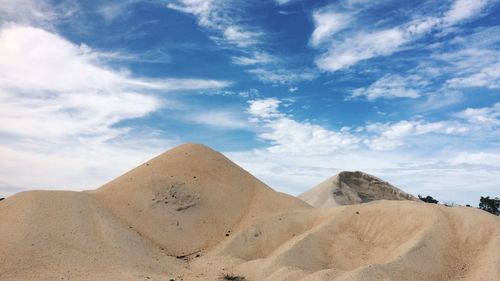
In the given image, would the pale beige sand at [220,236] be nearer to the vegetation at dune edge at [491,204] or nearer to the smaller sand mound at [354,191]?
the smaller sand mound at [354,191]

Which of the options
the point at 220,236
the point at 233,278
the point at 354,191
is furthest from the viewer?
the point at 354,191

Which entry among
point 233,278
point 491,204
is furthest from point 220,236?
point 491,204

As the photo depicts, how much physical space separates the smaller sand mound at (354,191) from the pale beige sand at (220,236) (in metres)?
13.6

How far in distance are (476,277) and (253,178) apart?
15542 mm

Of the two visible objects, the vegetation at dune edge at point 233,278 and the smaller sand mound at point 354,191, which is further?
the smaller sand mound at point 354,191

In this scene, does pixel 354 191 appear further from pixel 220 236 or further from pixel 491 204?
pixel 220 236

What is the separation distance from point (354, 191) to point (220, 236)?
2011 cm

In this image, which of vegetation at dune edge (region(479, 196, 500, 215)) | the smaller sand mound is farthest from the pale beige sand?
vegetation at dune edge (region(479, 196, 500, 215))

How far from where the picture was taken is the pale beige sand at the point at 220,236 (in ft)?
65.7

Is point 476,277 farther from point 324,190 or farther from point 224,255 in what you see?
point 324,190

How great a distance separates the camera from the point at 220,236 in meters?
26.1

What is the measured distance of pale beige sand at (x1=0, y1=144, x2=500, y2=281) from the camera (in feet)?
65.7

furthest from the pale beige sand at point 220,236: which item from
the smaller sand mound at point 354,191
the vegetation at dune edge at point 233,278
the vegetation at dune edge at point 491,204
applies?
the vegetation at dune edge at point 491,204

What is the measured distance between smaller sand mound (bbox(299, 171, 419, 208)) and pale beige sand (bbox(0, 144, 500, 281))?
44.8ft
